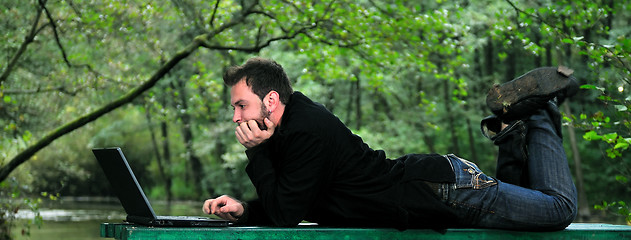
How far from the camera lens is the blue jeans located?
11.3ft

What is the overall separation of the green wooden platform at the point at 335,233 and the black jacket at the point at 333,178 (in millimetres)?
62

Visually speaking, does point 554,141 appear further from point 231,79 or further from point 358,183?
point 231,79

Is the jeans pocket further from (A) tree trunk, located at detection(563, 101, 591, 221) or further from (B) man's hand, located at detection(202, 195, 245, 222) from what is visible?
(A) tree trunk, located at detection(563, 101, 591, 221)

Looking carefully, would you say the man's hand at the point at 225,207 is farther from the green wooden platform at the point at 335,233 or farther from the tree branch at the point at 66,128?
the tree branch at the point at 66,128

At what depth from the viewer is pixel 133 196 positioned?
3.17 metres

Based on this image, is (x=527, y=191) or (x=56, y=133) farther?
(x=56, y=133)

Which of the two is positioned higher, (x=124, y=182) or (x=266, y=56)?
(x=124, y=182)

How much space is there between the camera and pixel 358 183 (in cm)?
330

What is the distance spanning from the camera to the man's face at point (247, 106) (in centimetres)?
334

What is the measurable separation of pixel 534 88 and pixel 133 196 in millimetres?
2048

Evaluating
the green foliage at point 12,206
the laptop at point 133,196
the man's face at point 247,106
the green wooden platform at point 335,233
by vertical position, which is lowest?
the green foliage at point 12,206

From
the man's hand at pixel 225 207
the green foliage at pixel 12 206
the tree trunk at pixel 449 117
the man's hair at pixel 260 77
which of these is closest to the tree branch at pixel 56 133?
the green foliage at pixel 12 206

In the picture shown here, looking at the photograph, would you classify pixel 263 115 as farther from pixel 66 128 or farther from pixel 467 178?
pixel 66 128

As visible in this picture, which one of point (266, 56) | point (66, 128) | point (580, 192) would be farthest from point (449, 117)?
point (66, 128)
